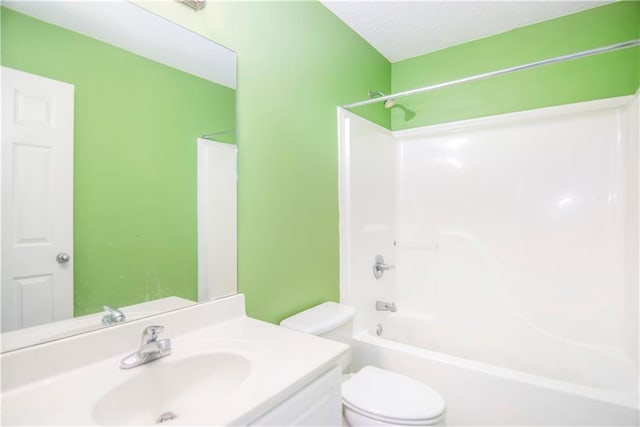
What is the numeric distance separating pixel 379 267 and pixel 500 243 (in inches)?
33.5

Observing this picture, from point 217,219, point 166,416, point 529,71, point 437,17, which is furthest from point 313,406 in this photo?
point 529,71

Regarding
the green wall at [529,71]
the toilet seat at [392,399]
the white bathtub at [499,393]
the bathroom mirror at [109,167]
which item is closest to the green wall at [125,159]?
the bathroom mirror at [109,167]

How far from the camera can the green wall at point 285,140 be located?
1324 mm

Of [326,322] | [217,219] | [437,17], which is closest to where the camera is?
[217,219]

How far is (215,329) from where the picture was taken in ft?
3.76

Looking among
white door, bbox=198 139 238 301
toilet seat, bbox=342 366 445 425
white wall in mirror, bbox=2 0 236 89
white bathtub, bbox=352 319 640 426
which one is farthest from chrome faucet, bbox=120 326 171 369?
white bathtub, bbox=352 319 640 426

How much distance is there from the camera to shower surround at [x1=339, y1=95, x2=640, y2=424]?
5.74 feet

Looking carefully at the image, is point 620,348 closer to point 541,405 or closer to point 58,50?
point 541,405

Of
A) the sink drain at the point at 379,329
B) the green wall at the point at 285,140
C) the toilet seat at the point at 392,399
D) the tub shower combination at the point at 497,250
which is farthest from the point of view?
the sink drain at the point at 379,329

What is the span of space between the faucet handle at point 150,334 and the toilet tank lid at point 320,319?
0.60m

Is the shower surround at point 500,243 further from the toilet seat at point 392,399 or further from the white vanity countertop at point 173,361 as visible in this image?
the white vanity countertop at point 173,361

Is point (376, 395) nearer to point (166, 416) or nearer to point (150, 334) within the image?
point (166, 416)

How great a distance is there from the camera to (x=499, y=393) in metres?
1.36

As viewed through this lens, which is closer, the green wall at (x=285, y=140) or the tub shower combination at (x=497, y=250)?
the green wall at (x=285, y=140)
